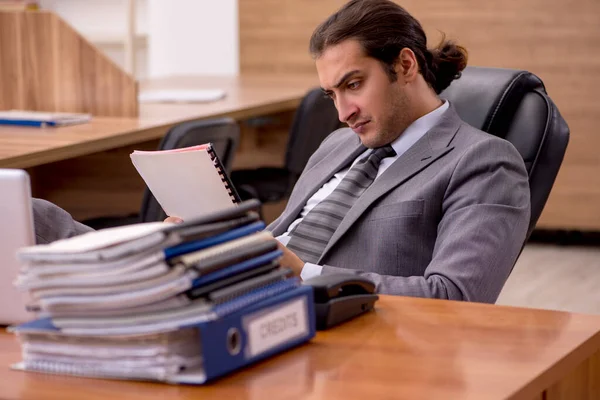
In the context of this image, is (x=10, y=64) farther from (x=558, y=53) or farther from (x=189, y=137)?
(x=558, y=53)

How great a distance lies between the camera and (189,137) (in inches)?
114

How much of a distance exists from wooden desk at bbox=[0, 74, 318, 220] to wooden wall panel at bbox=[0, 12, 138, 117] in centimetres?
8

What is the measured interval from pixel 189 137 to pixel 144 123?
33 centimetres

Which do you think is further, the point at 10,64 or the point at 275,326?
the point at 10,64

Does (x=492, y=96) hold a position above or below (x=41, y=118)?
above

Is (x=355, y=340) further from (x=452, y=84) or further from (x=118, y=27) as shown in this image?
(x=118, y=27)

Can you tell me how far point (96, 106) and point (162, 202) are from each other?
157cm

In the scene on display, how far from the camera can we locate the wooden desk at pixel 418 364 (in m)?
1.10

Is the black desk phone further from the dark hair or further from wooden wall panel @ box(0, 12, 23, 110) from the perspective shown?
wooden wall panel @ box(0, 12, 23, 110)

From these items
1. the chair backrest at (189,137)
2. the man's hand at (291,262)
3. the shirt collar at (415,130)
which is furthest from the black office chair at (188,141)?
the man's hand at (291,262)

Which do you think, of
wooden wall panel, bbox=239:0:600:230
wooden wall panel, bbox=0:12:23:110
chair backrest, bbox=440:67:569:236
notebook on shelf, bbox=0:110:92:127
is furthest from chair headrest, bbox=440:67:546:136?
wooden wall panel, bbox=239:0:600:230

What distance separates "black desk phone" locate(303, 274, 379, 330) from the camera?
1.33 metres

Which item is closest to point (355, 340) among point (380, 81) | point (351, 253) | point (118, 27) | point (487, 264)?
point (487, 264)

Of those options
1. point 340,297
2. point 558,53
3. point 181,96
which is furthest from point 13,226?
point 558,53
